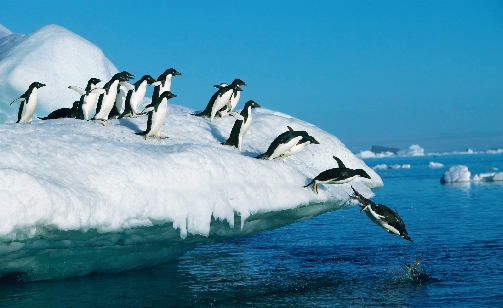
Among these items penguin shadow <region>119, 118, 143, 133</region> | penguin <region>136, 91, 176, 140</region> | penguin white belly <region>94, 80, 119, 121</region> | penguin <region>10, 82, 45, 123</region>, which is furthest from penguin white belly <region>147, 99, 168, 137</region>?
penguin <region>10, 82, 45, 123</region>

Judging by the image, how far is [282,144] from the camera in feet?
33.3

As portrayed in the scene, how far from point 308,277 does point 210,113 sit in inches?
159

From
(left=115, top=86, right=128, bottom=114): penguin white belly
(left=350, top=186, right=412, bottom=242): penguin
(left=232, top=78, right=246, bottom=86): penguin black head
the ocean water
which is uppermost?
(left=232, top=78, right=246, bottom=86): penguin black head

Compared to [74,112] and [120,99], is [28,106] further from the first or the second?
[120,99]

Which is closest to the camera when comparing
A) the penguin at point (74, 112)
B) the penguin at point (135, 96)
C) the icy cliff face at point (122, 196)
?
the icy cliff face at point (122, 196)

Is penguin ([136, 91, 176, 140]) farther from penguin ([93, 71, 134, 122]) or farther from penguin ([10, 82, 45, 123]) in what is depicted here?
penguin ([10, 82, 45, 123])

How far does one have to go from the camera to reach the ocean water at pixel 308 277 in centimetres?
842

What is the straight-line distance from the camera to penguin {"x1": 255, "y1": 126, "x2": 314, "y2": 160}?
33.4 ft

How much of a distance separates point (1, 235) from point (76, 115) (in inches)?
267

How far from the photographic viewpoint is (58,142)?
8.85m

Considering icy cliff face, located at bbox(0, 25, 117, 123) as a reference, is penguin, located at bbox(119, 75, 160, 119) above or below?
below

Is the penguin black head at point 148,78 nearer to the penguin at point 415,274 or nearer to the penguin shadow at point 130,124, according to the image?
the penguin shadow at point 130,124

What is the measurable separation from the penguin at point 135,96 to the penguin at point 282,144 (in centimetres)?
313

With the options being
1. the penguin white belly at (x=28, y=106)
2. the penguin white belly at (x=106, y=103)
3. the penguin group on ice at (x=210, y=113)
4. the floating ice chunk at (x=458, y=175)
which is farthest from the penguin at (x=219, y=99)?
the floating ice chunk at (x=458, y=175)
